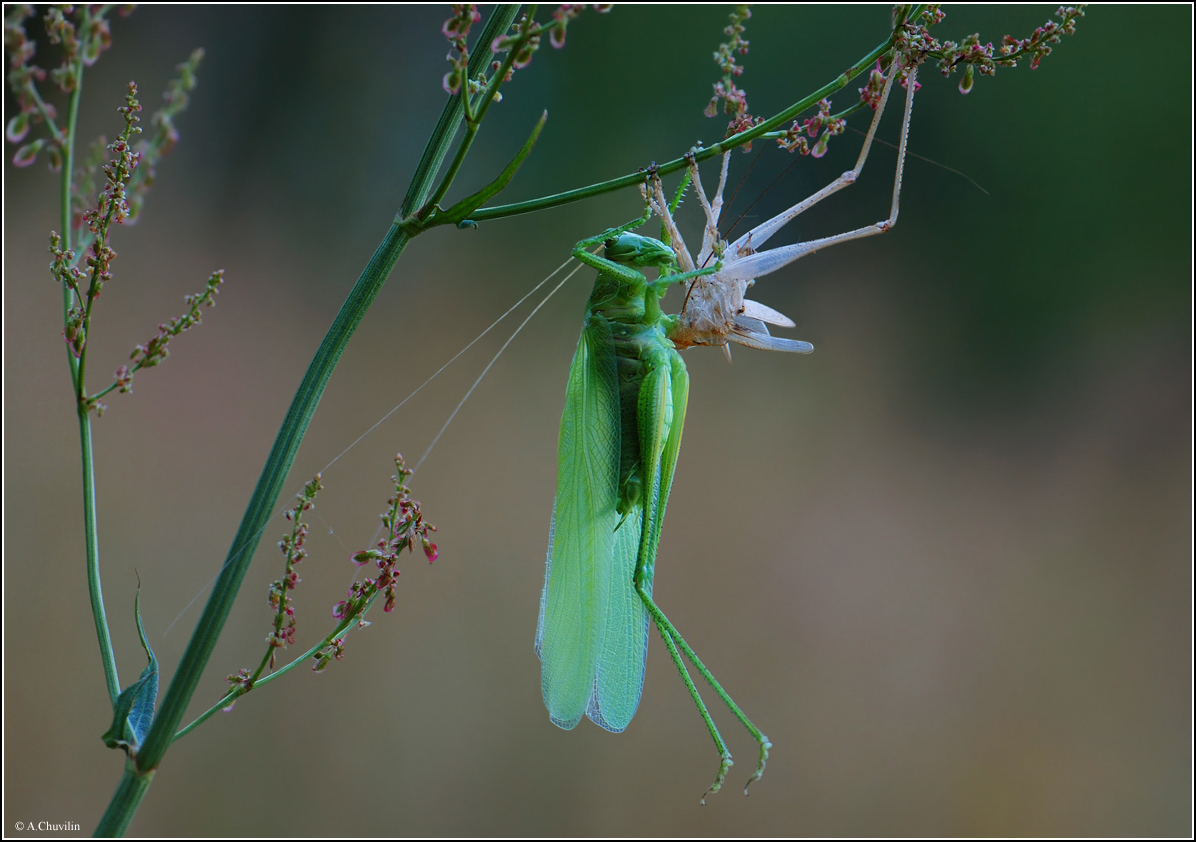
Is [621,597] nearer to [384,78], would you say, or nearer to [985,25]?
[384,78]

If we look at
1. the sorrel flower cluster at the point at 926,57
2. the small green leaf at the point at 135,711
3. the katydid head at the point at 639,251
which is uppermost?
the sorrel flower cluster at the point at 926,57

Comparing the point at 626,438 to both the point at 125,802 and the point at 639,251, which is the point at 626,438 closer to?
the point at 639,251

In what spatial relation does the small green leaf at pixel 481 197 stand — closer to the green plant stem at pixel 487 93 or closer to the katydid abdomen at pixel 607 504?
the green plant stem at pixel 487 93

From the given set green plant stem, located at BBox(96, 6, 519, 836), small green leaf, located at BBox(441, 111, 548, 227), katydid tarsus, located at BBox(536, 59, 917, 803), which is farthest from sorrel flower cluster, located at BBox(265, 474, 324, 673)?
katydid tarsus, located at BBox(536, 59, 917, 803)

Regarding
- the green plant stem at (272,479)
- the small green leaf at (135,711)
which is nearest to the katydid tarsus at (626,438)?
the green plant stem at (272,479)

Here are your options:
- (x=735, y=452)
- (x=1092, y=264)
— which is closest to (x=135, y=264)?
(x=735, y=452)

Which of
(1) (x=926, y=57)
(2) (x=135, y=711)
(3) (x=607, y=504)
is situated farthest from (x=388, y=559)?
(1) (x=926, y=57)
